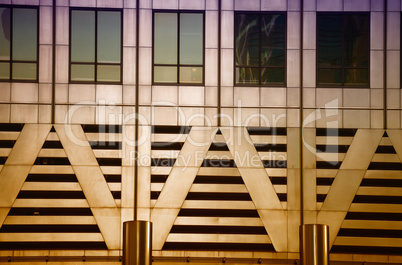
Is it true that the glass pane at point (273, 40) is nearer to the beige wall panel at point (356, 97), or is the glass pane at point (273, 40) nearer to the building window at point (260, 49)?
the building window at point (260, 49)

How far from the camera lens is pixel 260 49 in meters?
16.6

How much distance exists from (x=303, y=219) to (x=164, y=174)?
162 inches

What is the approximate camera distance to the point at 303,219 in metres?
15.9

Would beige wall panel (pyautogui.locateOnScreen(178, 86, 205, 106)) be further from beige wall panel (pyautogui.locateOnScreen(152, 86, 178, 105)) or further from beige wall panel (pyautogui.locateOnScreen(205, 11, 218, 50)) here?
beige wall panel (pyautogui.locateOnScreen(205, 11, 218, 50))

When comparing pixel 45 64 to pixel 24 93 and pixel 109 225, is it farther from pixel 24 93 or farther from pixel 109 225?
pixel 109 225

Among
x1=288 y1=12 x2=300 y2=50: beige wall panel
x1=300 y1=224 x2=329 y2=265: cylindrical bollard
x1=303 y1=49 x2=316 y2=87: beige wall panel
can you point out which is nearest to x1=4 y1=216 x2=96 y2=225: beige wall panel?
x1=300 y1=224 x2=329 y2=265: cylindrical bollard

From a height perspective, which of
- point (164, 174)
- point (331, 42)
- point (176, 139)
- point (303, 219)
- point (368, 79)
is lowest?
point (303, 219)

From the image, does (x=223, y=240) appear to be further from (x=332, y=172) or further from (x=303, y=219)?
(x=332, y=172)

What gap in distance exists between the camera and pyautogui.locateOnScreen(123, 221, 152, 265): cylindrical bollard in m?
9.56

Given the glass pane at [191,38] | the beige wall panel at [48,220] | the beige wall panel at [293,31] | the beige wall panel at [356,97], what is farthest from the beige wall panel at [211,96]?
the beige wall panel at [48,220]

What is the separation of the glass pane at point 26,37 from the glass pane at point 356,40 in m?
9.08

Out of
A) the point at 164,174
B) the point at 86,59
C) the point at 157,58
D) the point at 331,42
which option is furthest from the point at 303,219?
the point at 86,59

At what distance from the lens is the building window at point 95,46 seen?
53.6 ft

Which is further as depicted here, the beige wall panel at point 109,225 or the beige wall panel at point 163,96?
the beige wall panel at point 163,96
